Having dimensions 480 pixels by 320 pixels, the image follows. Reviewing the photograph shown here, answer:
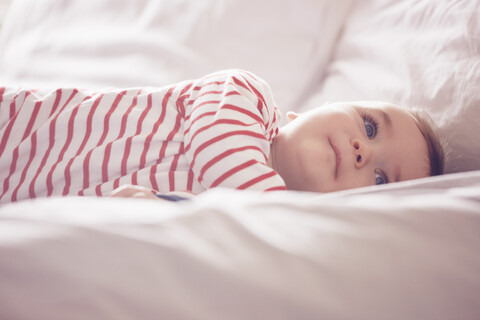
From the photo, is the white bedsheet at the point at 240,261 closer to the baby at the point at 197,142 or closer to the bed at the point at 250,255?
the bed at the point at 250,255

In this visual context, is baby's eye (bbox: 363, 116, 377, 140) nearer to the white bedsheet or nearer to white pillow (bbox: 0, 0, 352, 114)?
white pillow (bbox: 0, 0, 352, 114)

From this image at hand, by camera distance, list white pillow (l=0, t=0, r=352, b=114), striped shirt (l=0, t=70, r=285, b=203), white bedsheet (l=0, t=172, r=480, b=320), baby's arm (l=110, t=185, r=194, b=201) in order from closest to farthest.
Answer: white bedsheet (l=0, t=172, r=480, b=320) < baby's arm (l=110, t=185, r=194, b=201) < striped shirt (l=0, t=70, r=285, b=203) < white pillow (l=0, t=0, r=352, b=114)

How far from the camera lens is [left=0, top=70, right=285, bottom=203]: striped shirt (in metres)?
0.72

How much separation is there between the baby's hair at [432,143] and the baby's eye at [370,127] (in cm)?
8

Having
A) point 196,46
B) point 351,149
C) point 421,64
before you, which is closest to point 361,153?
point 351,149

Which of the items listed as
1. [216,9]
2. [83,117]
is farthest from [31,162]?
[216,9]

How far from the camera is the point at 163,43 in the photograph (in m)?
1.12

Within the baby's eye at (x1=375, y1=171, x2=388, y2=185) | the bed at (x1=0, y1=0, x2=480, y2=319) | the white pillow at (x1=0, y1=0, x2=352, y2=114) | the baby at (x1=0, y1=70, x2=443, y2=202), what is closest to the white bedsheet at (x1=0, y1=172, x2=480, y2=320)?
the bed at (x1=0, y1=0, x2=480, y2=319)

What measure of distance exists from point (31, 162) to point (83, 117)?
126 mm

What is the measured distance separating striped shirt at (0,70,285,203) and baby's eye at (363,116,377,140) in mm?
195

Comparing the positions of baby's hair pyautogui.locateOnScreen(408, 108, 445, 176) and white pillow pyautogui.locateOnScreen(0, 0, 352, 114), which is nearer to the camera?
baby's hair pyautogui.locateOnScreen(408, 108, 445, 176)

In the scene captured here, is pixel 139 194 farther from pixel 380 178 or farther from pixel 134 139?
pixel 380 178

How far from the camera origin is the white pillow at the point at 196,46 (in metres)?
1.12

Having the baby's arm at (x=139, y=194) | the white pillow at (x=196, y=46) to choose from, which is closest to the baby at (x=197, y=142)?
the baby's arm at (x=139, y=194)
